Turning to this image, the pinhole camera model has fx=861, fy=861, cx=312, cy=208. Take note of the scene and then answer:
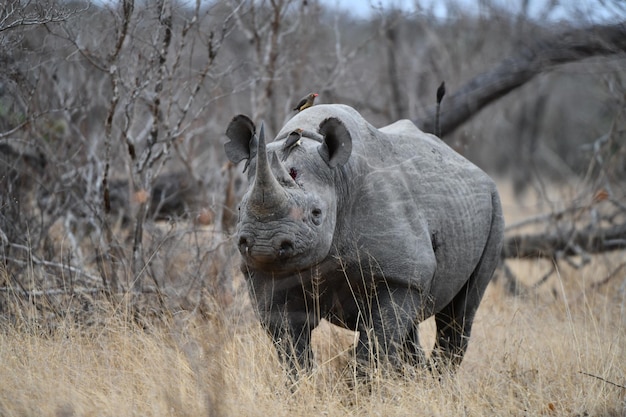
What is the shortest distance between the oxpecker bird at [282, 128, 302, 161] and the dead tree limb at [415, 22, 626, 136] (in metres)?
5.43

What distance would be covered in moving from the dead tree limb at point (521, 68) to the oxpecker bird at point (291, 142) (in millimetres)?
5427

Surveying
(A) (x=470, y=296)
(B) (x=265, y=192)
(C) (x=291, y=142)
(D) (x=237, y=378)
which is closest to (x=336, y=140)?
(C) (x=291, y=142)

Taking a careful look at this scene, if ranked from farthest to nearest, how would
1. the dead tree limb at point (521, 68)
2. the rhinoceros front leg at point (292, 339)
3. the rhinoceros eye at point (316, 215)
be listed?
1. the dead tree limb at point (521, 68)
2. the rhinoceros front leg at point (292, 339)
3. the rhinoceros eye at point (316, 215)

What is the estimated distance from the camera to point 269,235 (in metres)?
4.17

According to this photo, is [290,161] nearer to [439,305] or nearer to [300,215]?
[300,215]

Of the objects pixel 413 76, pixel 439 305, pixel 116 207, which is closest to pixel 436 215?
pixel 439 305

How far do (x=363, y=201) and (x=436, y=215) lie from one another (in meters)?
0.68

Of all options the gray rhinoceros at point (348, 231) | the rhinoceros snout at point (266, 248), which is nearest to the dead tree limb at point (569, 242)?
the gray rhinoceros at point (348, 231)

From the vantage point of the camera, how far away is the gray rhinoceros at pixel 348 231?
4246 mm

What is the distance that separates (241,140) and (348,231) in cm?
79

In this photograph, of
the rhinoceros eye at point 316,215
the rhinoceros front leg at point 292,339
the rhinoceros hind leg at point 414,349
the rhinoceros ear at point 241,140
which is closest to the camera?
the rhinoceros eye at point 316,215

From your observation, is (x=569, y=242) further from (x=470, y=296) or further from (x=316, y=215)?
(x=316, y=215)

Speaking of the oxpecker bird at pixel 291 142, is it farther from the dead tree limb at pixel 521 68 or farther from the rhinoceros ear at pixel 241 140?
the dead tree limb at pixel 521 68

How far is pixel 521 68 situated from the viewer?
32.8ft
